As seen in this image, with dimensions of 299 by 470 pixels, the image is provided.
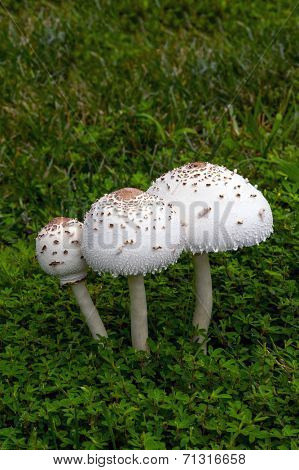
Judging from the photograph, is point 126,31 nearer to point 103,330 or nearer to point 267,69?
point 267,69

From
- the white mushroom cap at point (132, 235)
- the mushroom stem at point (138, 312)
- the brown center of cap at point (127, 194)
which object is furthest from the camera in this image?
the mushroom stem at point (138, 312)

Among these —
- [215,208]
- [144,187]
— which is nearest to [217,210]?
[215,208]

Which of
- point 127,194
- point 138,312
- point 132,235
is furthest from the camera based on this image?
point 138,312

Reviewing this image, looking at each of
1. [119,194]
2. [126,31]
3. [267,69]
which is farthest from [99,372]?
[126,31]

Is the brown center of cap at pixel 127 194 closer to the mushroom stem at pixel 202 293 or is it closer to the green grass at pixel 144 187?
the mushroom stem at pixel 202 293

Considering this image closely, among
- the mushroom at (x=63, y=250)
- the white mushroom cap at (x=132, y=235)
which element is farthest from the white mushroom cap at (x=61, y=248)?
the white mushroom cap at (x=132, y=235)

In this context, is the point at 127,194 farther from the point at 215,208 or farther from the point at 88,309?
the point at 88,309

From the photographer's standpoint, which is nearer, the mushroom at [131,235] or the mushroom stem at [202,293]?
the mushroom at [131,235]
